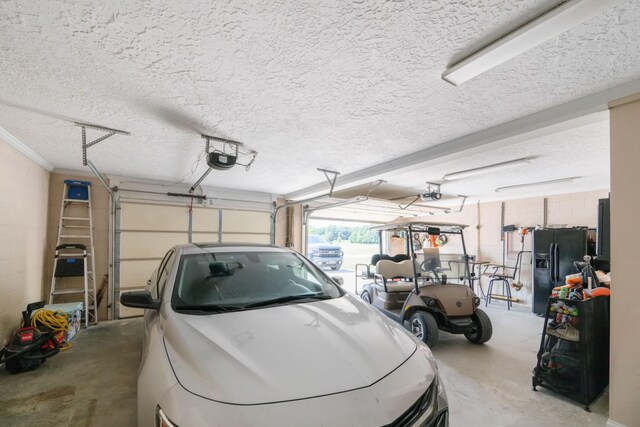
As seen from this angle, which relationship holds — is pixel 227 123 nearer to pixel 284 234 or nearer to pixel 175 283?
pixel 175 283

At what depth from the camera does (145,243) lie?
5.38 m

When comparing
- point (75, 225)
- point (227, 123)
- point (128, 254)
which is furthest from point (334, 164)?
point (75, 225)

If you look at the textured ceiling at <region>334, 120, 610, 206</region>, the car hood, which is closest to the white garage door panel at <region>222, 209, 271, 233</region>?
the textured ceiling at <region>334, 120, 610, 206</region>

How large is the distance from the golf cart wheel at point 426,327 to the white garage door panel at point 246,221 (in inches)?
170

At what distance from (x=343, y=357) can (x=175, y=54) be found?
6.68 feet

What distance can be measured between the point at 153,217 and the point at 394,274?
491 cm

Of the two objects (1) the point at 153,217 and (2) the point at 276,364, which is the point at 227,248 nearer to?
(2) the point at 276,364

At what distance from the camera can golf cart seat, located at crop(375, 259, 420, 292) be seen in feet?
15.0

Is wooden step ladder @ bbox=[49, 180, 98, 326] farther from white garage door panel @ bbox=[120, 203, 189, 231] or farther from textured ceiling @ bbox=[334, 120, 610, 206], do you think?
textured ceiling @ bbox=[334, 120, 610, 206]

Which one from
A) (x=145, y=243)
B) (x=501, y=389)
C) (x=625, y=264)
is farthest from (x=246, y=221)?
(x=625, y=264)

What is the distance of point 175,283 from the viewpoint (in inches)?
72.9

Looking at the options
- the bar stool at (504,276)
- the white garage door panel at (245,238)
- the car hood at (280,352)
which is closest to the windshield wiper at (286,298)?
the car hood at (280,352)

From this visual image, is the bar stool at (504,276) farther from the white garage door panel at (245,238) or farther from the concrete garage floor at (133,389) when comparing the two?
the white garage door panel at (245,238)

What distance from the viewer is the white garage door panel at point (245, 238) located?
6270 millimetres
